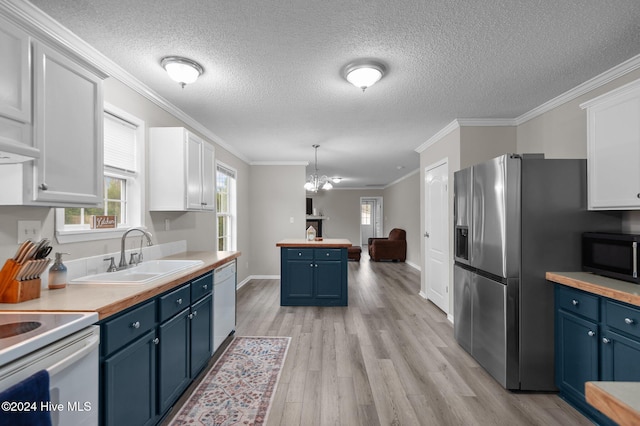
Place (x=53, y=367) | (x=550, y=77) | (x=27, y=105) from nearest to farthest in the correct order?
(x=53, y=367) → (x=27, y=105) → (x=550, y=77)

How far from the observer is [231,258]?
314 cm

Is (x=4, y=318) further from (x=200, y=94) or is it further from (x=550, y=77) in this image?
(x=550, y=77)

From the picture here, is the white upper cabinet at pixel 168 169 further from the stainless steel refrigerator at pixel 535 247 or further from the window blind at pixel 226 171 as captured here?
the stainless steel refrigerator at pixel 535 247

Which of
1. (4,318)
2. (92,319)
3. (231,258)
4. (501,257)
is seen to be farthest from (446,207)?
(4,318)

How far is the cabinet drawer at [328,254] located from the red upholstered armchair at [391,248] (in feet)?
15.1

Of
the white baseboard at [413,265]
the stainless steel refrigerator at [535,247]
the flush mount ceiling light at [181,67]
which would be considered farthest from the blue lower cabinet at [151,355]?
the white baseboard at [413,265]

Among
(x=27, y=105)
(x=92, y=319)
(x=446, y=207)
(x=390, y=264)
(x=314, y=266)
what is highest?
(x=27, y=105)

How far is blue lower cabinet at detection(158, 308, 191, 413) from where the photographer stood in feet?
6.19

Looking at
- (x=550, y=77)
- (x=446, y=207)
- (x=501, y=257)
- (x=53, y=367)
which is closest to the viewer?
(x=53, y=367)

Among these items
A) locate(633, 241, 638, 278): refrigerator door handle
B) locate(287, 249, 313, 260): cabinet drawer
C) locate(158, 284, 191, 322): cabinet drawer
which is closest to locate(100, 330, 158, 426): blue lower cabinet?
locate(158, 284, 191, 322): cabinet drawer

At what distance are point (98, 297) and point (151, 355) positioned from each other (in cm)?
49

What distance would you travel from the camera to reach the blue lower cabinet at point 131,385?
141 centimetres

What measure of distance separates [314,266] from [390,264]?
4719 millimetres

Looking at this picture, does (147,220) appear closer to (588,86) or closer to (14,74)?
(14,74)
